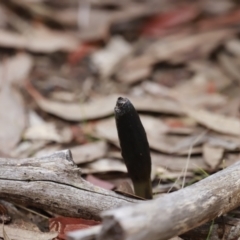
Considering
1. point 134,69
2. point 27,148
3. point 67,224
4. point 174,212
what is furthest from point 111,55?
point 174,212

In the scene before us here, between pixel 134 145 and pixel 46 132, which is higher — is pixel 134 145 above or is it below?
above

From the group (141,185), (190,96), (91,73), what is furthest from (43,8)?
(141,185)

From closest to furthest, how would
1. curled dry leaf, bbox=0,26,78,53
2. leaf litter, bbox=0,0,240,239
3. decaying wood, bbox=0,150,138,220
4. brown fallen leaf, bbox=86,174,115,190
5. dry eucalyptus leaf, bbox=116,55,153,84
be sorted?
decaying wood, bbox=0,150,138,220
brown fallen leaf, bbox=86,174,115,190
leaf litter, bbox=0,0,240,239
dry eucalyptus leaf, bbox=116,55,153,84
curled dry leaf, bbox=0,26,78,53

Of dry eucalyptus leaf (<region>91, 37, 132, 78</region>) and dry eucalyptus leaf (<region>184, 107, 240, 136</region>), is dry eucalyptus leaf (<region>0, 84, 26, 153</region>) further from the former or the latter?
dry eucalyptus leaf (<region>184, 107, 240, 136</region>)

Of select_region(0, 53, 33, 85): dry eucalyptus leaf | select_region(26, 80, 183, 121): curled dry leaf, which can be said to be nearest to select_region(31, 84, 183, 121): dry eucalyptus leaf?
select_region(26, 80, 183, 121): curled dry leaf

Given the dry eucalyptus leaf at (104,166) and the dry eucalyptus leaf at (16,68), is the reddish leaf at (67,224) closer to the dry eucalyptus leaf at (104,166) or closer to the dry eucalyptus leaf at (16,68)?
the dry eucalyptus leaf at (104,166)

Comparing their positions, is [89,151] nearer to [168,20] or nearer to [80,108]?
[80,108]
